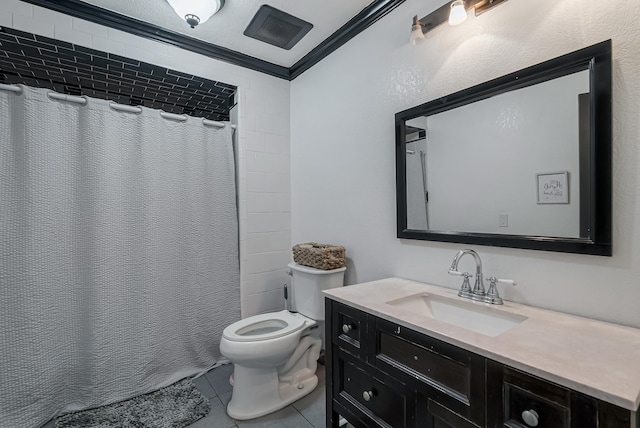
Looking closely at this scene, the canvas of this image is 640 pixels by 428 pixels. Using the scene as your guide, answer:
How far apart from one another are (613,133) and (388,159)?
0.95 metres

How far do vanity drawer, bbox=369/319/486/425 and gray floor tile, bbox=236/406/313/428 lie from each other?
2.54 ft

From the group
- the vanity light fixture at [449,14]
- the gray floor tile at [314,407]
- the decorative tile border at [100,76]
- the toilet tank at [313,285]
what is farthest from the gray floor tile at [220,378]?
the vanity light fixture at [449,14]

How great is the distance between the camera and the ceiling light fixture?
1637mm

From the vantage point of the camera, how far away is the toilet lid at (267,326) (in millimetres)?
1788

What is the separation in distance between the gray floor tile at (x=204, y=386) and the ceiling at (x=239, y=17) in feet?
7.73

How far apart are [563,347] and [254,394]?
1522 millimetres

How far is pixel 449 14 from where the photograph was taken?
4.56 feet

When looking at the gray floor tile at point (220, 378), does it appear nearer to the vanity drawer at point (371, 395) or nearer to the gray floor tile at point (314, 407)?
the gray floor tile at point (314, 407)

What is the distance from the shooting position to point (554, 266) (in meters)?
1.14

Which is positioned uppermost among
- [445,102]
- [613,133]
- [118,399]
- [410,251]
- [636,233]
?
[445,102]

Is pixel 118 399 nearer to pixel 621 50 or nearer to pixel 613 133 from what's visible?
pixel 613 133

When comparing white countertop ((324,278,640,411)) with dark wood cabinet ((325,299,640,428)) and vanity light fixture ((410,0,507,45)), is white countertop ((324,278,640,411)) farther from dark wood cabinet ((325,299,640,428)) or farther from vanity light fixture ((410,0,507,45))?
vanity light fixture ((410,0,507,45))

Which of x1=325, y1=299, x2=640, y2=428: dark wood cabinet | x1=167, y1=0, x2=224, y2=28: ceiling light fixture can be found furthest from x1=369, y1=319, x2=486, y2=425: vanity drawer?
x1=167, y1=0, x2=224, y2=28: ceiling light fixture

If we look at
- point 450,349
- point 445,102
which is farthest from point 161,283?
point 445,102
